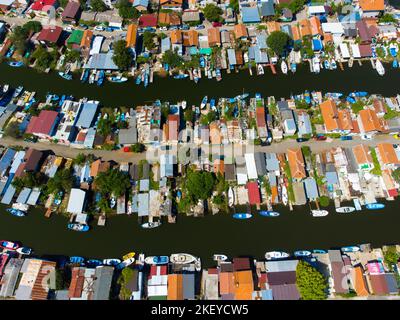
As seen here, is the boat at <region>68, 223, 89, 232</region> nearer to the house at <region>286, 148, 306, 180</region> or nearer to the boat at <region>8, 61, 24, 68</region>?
the house at <region>286, 148, 306, 180</region>

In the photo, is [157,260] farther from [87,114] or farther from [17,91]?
[17,91]

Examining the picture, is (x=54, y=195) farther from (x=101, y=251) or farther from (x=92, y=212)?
(x=101, y=251)

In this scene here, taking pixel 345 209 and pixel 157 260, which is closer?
pixel 157 260

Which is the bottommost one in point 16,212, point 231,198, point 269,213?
point 269,213

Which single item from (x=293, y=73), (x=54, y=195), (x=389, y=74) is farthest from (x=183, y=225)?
(x=389, y=74)

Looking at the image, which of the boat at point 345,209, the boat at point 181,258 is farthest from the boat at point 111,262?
the boat at point 345,209

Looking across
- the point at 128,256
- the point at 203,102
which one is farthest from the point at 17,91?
the point at 128,256
